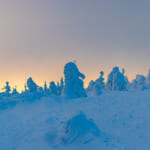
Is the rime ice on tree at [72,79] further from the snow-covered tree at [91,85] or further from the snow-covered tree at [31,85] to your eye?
the snow-covered tree at [91,85]

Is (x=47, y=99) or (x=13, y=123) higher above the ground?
(x=47, y=99)

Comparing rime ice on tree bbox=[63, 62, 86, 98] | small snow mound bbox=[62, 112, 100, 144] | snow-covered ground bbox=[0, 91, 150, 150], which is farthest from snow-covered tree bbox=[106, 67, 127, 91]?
small snow mound bbox=[62, 112, 100, 144]

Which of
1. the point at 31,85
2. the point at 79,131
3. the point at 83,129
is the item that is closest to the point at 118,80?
the point at 31,85

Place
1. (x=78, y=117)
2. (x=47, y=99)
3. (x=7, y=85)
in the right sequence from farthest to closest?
(x=7, y=85) < (x=47, y=99) < (x=78, y=117)

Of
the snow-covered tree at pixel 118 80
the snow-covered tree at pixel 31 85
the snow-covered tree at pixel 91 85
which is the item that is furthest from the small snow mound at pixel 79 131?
the snow-covered tree at pixel 91 85

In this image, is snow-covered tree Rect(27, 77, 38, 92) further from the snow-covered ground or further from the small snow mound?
the small snow mound

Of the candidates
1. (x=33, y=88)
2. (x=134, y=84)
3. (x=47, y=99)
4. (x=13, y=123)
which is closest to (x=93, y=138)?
(x=13, y=123)

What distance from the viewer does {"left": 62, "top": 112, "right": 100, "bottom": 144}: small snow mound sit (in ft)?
35.7

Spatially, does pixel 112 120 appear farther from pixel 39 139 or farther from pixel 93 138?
pixel 39 139

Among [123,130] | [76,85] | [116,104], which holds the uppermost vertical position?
[76,85]

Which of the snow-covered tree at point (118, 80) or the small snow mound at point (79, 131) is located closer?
the small snow mound at point (79, 131)

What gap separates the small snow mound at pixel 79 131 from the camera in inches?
429

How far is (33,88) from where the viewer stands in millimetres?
41281

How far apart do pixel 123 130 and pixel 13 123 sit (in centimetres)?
1073
